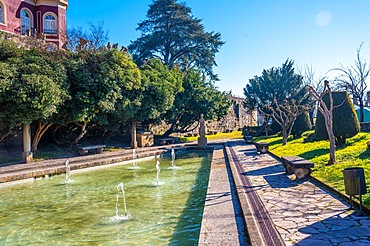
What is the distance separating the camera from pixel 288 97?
27.1 meters

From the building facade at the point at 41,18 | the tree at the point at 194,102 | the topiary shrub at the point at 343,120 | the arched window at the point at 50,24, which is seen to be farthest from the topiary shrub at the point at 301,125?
the arched window at the point at 50,24

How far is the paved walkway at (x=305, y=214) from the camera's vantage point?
386cm

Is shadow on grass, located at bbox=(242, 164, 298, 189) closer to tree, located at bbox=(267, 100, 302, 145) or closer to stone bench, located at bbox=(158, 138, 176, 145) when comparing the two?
tree, located at bbox=(267, 100, 302, 145)

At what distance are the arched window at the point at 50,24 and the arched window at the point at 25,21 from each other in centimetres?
101

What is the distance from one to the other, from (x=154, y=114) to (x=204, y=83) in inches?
296

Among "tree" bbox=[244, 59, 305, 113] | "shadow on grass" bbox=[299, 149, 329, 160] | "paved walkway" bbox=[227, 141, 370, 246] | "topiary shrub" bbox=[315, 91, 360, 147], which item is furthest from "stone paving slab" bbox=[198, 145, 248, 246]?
"tree" bbox=[244, 59, 305, 113]

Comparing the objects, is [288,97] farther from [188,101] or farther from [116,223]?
[116,223]

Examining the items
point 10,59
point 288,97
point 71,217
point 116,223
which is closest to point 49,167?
point 10,59

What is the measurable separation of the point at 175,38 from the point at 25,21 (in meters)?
12.3

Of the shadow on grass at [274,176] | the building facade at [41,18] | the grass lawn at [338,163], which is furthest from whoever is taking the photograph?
the building facade at [41,18]

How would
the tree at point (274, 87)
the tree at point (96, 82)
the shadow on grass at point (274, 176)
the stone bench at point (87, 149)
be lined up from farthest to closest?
the tree at point (274, 87), the stone bench at point (87, 149), the tree at point (96, 82), the shadow on grass at point (274, 176)

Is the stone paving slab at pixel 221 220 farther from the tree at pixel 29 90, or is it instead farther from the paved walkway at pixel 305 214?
the tree at pixel 29 90

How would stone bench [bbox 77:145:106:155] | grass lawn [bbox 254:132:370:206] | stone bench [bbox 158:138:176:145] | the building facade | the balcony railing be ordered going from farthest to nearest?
the balcony railing, stone bench [bbox 158:138:176:145], the building facade, stone bench [bbox 77:145:106:155], grass lawn [bbox 254:132:370:206]

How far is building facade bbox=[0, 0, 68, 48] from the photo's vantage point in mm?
21500
